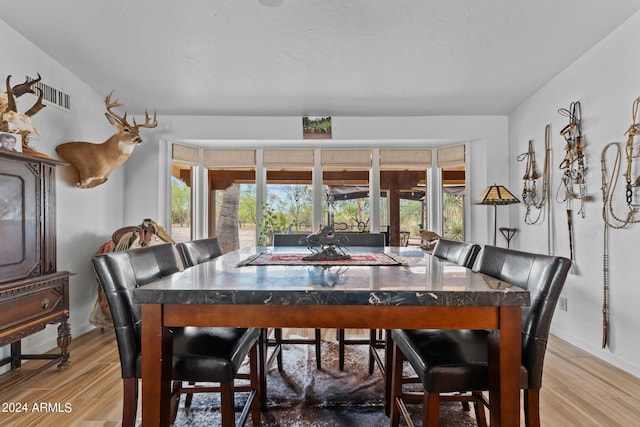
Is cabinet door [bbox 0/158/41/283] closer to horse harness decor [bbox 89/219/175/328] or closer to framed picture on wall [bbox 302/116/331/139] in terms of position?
horse harness decor [bbox 89/219/175/328]

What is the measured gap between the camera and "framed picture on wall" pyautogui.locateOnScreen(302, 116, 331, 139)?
413 cm

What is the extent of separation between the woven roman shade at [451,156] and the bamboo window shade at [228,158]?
2.57 m

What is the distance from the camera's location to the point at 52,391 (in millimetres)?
2049

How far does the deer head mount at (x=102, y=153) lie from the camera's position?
294cm

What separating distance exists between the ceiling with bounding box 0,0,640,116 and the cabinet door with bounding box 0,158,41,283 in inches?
41.5

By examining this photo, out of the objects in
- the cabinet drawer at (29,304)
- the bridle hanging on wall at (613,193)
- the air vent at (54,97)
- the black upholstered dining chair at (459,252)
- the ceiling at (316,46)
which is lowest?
the cabinet drawer at (29,304)

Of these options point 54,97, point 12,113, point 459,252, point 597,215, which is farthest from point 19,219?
point 597,215

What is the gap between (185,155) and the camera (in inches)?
171

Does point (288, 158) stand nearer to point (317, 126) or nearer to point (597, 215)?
point (317, 126)

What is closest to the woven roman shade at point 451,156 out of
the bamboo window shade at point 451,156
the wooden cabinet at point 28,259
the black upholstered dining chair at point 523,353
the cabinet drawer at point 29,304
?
the bamboo window shade at point 451,156

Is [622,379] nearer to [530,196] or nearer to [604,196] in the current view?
[604,196]

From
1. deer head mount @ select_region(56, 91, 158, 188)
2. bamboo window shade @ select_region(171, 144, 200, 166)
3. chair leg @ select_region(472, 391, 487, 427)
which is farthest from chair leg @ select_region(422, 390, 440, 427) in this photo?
bamboo window shade @ select_region(171, 144, 200, 166)

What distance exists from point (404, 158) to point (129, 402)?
405 centimetres

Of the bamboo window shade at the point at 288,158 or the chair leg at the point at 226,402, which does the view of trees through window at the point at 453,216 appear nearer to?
the bamboo window shade at the point at 288,158
